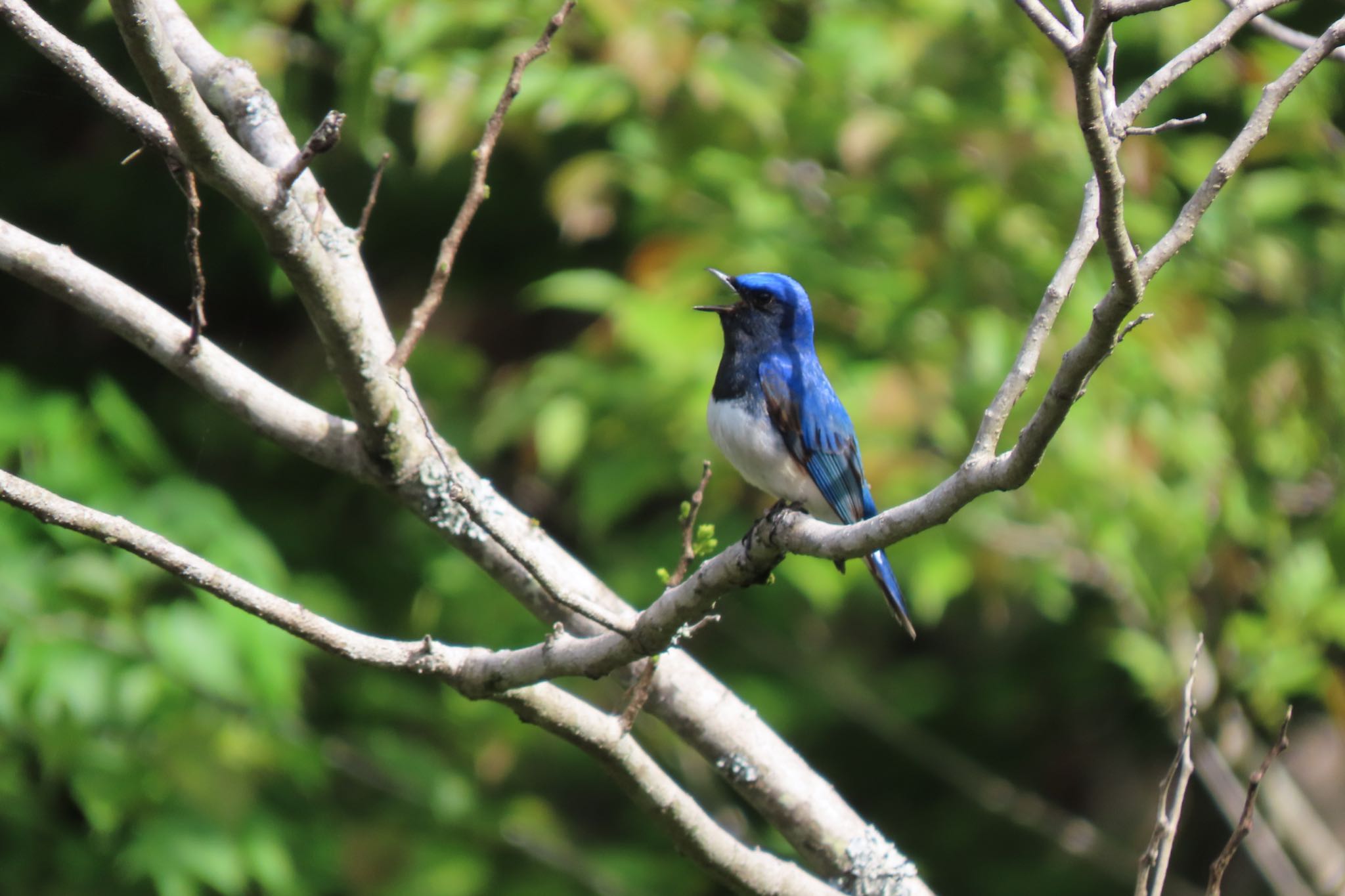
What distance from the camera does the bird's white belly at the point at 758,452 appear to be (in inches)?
138

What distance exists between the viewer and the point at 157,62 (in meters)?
1.76

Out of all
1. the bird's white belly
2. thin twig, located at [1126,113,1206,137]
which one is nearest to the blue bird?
Answer: the bird's white belly

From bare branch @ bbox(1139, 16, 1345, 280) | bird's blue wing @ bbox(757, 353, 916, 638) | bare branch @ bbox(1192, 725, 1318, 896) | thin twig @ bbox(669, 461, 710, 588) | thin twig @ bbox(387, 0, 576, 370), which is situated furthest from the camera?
bare branch @ bbox(1192, 725, 1318, 896)

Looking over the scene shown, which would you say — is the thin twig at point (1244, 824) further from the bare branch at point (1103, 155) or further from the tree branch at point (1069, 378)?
the bare branch at point (1103, 155)

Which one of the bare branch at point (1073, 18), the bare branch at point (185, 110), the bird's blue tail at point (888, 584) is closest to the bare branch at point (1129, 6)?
the bare branch at point (1073, 18)

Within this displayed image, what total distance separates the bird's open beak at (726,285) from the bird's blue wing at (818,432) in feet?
0.66

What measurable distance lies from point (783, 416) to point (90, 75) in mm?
2049

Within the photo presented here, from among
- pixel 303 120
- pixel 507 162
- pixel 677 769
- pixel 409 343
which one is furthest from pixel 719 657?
pixel 409 343

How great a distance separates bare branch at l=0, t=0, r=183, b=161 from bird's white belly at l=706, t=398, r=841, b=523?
173cm

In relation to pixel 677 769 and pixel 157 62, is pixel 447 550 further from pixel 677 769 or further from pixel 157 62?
pixel 157 62

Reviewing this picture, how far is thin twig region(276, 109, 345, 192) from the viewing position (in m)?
1.94

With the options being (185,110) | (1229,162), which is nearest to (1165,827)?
(1229,162)

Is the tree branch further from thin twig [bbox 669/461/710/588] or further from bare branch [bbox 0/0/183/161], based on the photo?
bare branch [bbox 0/0/183/161]

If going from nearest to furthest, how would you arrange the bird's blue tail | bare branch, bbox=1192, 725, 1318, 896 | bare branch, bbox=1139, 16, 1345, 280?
bare branch, bbox=1139, 16, 1345, 280, the bird's blue tail, bare branch, bbox=1192, 725, 1318, 896
